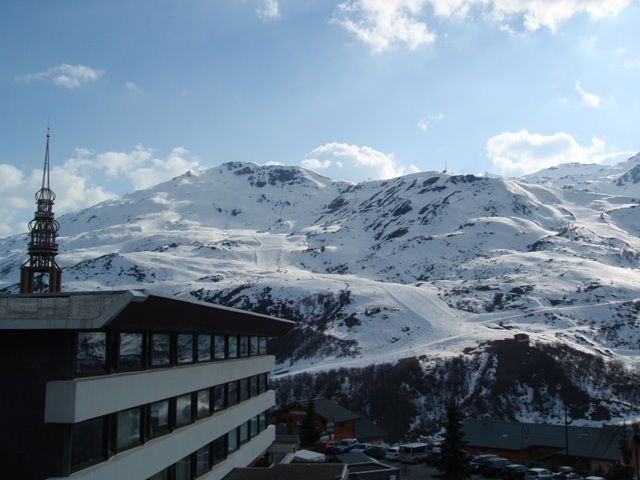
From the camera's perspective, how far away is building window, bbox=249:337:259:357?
111 ft

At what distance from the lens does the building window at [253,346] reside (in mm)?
33781

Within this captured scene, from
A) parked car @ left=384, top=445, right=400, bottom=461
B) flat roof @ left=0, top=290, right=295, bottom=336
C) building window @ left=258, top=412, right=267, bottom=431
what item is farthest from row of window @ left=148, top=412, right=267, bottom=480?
parked car @ left=384, top=445, right=400, bottom=461

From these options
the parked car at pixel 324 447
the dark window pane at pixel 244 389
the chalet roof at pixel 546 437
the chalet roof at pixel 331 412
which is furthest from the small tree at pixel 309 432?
the dark window pane at pixel 244 389

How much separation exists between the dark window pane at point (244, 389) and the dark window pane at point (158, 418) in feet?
36.0

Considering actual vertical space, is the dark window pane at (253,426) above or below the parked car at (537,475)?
above

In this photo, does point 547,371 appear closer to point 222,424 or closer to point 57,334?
point 222,424

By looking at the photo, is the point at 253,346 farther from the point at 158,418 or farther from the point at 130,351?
the point at 130,351

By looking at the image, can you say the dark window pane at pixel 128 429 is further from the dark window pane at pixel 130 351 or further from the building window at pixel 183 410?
the building window at pixel 183 410

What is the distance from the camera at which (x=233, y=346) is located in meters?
30.1

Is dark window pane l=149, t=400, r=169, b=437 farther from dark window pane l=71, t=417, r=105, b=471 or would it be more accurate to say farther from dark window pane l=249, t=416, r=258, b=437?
dark window pane l=249, t=416, r=258, b=437

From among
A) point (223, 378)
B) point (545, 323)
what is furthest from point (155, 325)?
point (545, 323)

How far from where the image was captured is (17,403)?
14.5m

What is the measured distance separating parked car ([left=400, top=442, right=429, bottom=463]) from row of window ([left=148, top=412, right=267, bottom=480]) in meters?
31.2

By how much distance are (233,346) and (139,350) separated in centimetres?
1221
